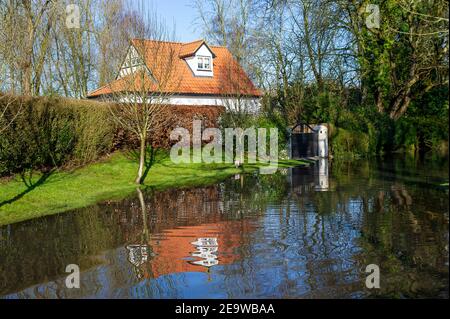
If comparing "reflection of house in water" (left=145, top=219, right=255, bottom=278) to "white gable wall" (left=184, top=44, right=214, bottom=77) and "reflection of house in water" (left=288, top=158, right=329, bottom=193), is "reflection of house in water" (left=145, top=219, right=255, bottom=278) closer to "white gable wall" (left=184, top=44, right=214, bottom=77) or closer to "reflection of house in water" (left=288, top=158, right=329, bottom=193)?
"reflection of house in water" (left=288, top=158, right=329, bottom=193)

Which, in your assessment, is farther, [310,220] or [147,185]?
[147,185]

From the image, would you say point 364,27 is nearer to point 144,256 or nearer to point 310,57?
point 310,57

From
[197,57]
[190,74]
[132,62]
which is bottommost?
[132,62]

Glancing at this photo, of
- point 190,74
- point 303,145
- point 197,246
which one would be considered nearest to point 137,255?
point 197,246

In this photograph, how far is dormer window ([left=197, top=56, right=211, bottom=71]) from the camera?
37625 millimetres

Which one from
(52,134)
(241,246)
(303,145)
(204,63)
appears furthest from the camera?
(204,63)

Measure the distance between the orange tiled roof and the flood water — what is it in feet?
15.9

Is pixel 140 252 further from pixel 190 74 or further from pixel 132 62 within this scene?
pixel 190 74

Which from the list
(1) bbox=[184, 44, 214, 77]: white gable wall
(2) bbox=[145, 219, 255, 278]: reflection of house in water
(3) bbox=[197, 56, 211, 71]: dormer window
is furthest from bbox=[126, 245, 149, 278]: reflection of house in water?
(3) bbox=[197, 56, 211, 71]: dormer window

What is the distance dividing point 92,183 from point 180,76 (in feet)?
21.9

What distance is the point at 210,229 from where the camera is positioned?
999 cm

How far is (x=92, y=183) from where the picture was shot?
56.9 ft

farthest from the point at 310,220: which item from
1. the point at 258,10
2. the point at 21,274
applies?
the point at 258,10
